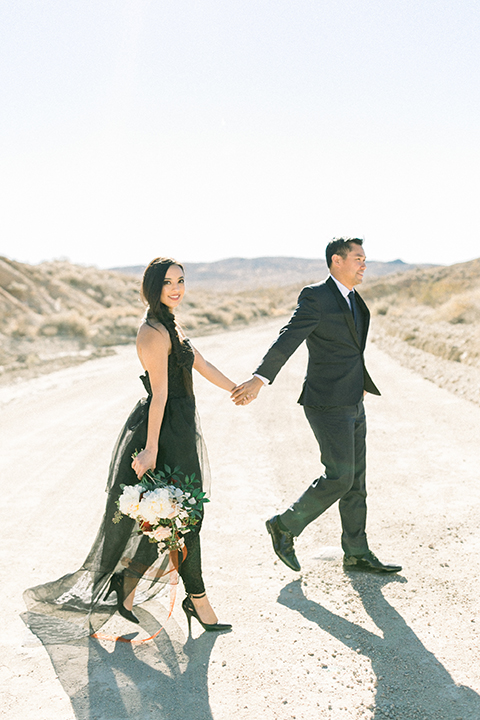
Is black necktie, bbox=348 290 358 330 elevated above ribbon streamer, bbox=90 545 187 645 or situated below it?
above

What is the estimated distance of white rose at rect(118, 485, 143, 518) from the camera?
299cm

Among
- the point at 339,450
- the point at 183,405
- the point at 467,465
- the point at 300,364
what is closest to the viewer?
the point at 183,405

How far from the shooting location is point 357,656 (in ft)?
9.95

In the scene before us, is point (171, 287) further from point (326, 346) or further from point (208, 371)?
point (326, 346)

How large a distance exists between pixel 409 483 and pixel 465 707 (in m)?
3.31

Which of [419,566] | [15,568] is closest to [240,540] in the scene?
[419,566]

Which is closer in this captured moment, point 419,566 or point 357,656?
point 357,656

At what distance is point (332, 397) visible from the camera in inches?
149

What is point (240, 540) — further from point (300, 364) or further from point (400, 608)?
point (300, 364)

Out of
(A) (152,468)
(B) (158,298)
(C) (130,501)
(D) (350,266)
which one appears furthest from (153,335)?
(D) (350,266)

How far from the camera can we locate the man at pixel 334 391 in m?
3.78

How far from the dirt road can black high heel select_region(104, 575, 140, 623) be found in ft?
0.40

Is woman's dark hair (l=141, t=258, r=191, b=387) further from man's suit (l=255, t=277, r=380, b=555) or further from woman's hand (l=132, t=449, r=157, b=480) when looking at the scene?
man's suit (l=255, t=277, r=380, b=555)

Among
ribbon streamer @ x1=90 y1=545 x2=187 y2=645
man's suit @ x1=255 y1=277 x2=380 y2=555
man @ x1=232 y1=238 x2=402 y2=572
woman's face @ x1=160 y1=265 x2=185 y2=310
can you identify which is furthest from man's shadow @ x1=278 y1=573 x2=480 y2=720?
woman's face @ x1=160 y1=265 x2=185 y2=310
